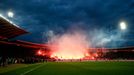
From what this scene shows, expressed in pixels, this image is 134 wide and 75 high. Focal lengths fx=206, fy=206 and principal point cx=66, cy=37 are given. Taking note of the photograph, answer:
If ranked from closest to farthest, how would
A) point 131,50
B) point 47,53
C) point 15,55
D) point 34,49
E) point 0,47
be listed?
point 0,47
point 15,55
point 34,49
point 131,50
point 47,53

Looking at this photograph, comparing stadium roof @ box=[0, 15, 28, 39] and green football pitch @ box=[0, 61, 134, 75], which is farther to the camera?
stadium roof @ box=[0, 15, 28, 39]

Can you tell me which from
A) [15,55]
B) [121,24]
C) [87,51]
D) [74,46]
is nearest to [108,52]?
[87,51]

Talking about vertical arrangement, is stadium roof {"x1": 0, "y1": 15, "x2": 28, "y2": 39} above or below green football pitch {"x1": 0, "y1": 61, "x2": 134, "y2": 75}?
above

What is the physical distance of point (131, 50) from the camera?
118000 millimetres

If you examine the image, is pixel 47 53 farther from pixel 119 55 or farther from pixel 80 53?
pixel 119 55

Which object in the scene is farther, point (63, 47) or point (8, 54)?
point (63, 47)

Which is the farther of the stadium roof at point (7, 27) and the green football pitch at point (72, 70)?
the stadium roof at point (7, 27)

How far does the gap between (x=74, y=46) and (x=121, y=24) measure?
110353 millimetres

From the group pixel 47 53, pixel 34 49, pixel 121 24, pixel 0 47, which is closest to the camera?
pixel 121 24

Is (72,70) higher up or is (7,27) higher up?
(7,27)

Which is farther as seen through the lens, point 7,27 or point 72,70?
point 7,27

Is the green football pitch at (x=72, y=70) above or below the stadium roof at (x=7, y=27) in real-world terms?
below

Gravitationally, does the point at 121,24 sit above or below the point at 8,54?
above

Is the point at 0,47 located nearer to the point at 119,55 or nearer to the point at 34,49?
the point at 34,49
